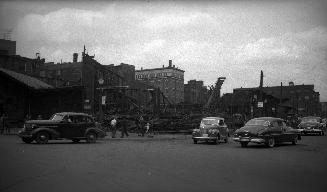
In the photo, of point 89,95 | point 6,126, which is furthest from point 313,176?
point 89,95

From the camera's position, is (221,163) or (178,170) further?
(221,163)

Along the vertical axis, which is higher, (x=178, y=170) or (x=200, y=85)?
(x=200, y=85)

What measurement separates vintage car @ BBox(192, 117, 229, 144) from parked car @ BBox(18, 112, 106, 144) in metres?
6.05

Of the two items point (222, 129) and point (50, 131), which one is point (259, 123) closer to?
point (222, 129)

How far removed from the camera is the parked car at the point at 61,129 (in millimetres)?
20188

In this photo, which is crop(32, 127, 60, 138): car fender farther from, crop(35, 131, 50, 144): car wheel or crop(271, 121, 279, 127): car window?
crop(271, 121, 279, 127): car window

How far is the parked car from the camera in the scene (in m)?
20.2

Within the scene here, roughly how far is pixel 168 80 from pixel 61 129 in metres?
82.6

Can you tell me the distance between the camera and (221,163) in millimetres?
12172

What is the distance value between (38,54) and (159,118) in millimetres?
57081

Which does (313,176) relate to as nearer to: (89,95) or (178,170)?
(178,170)

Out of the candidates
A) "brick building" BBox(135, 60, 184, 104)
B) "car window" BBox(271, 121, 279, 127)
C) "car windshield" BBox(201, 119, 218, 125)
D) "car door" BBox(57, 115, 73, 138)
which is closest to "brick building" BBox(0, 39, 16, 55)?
"brick building" BBox(135, 60, 184, 104)

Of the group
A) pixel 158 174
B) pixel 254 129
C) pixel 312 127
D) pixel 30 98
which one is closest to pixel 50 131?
pixel 254 129

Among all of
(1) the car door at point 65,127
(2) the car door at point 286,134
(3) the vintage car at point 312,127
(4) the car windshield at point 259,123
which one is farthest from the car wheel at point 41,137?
(3) the vintage car at point 312,127
